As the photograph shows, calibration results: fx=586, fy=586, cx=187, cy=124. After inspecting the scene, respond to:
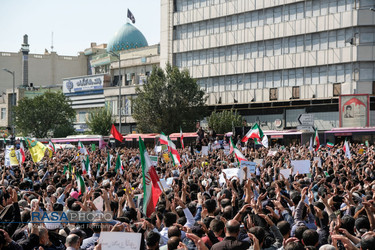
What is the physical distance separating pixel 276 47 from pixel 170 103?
1194cm

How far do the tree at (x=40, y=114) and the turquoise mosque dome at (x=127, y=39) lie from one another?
558 inches

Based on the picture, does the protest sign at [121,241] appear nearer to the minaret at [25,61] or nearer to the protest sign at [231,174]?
the protest sign at [231,174]

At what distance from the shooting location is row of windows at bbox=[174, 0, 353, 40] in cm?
5322

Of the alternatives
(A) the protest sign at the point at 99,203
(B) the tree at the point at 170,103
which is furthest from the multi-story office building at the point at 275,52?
(A) the protest sign at the point at 99,203

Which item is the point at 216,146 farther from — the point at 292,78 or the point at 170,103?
the point at 170,103

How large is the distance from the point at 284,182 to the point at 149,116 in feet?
155

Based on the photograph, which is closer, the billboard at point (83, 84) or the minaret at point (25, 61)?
the billboard at point (83, 84)

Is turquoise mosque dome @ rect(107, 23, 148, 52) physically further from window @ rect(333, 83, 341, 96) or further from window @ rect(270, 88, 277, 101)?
window @ rect(333, 83, 341, 96)

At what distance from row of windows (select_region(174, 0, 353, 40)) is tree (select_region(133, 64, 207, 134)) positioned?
7094mm

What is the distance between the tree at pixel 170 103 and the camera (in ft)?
194

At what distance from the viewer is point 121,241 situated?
5.93 metres

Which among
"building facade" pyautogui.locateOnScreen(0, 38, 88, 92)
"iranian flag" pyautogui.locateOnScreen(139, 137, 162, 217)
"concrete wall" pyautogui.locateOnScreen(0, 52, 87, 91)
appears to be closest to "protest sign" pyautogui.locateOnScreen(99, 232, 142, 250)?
"iranian flag" pyautogui.locateOnScreen(139, 137, 162, 217)

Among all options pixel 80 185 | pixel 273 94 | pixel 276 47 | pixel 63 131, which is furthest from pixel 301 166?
pixel 63 131

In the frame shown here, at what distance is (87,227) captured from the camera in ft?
29.2
